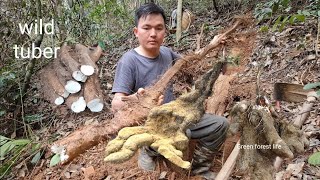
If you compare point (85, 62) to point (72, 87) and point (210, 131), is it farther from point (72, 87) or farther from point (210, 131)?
point (210, 131)

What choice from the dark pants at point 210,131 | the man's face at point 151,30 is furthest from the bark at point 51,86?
the dark pants at point 210,131

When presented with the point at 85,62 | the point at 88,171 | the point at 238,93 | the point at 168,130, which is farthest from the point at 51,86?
the point at 168,130

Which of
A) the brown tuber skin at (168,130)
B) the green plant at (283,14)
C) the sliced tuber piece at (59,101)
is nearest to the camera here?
the brown tuber skin at (168,130)

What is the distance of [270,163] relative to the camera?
48.6 inches

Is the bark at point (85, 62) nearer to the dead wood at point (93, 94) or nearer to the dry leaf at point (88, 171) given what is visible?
the dead wood at point (93, 94)

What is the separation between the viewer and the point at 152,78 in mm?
2135

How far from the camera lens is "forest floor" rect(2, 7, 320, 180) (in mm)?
1975

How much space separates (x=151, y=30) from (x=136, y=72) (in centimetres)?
30

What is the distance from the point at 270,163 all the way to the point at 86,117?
8.62 feet

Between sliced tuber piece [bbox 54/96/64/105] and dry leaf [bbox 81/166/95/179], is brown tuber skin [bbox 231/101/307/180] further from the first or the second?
sliced tuber piece [bbox 54/96/64/105]

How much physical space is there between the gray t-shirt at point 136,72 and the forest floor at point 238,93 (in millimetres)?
206

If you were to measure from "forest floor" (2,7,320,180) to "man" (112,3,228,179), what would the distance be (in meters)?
0.12

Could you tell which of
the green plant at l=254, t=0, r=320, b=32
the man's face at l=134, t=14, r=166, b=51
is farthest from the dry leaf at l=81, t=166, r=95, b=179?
the green plant at l=254, t=0, r=320, b=32

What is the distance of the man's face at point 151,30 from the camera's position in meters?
2.03
